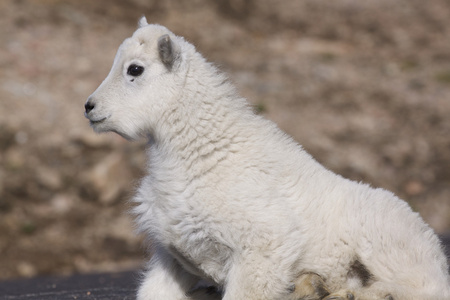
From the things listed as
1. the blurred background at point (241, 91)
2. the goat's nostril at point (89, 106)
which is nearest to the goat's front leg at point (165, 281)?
the goat's nostril at point (89, 106)

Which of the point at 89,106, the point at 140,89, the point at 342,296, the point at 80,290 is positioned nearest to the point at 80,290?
the point at 80,290

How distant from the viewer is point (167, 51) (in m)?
5.79

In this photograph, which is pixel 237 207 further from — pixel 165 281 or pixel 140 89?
pixel 140 89

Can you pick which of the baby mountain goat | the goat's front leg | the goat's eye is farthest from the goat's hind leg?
the goat's eye

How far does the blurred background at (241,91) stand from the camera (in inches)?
572

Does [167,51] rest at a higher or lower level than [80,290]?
higher

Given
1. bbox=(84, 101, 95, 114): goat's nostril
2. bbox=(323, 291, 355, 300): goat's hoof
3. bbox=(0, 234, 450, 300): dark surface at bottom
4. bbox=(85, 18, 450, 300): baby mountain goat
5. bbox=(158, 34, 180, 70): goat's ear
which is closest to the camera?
bbox=(323, 291, 355, 300): goat's hoof

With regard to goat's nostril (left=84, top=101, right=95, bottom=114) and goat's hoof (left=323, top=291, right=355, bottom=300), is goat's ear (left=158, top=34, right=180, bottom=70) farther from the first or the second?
goat's hoof (left=323, top=291, right=355, bottom=300)

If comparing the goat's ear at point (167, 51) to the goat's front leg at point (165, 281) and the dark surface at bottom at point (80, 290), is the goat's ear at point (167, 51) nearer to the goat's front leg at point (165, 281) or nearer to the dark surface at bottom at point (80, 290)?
the goat's front leg at point (165, 281)

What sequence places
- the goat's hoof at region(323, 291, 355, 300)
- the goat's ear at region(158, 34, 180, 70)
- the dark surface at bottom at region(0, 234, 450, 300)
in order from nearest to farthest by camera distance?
the goat's hoof at region(323, 291, 355, 300), the goat's ear at region(158, 34, 180, 70), the dark surface at bottom at region(0, 234, 450, 300)

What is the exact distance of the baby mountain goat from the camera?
212 inches

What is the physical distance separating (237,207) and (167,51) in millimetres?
1534

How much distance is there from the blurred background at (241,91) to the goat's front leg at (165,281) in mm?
7167

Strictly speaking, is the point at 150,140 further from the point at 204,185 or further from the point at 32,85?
the point at 32,85
